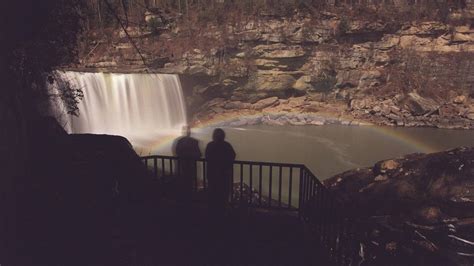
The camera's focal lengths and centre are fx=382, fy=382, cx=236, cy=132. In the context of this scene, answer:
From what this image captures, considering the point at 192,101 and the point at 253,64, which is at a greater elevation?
the point at 253,64

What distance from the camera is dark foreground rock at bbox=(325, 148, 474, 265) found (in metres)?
5.50

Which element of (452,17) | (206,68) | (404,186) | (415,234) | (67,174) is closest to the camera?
(67,174)

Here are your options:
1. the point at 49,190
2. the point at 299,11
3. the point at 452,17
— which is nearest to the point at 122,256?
the point at 49,190

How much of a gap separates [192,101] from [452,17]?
74.0 ft

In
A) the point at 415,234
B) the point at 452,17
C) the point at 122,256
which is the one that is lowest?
the point at 415,234

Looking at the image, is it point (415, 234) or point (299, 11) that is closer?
point (415, 234)

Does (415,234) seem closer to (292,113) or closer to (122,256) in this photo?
(122,256)

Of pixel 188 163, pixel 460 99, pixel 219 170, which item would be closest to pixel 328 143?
pixel 460 99

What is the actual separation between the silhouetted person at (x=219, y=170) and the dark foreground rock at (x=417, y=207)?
2.16 metres

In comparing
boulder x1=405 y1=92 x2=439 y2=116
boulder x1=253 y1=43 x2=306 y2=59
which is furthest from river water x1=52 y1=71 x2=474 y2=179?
boulder x1=253 y1=43 x2=306 y2=59

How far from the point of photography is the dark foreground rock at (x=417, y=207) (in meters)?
5.50

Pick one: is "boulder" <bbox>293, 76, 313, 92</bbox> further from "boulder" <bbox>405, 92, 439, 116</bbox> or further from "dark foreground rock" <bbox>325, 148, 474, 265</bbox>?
"dark foreground rock" <bbox>325, 148, 474, 265</bbox>

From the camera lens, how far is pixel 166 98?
86.2 ft

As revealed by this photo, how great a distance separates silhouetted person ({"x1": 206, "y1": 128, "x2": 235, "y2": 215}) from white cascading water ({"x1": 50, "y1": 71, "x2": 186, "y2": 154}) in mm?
14827
